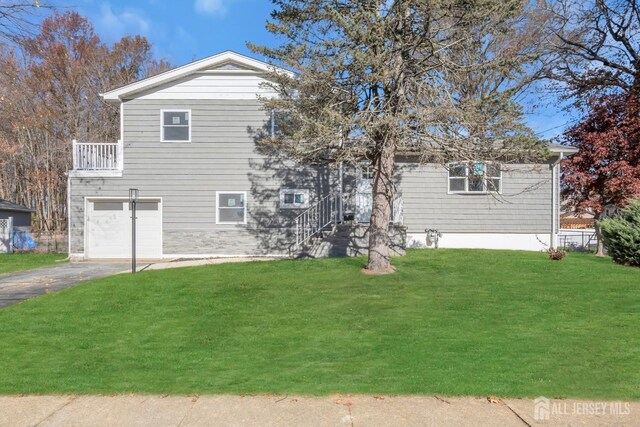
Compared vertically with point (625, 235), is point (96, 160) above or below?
above

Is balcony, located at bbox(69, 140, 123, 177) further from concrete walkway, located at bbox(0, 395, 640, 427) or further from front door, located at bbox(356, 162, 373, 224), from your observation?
concrete walkway, located at bbox(0, 395, 640, 427)

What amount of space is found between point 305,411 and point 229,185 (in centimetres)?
1168

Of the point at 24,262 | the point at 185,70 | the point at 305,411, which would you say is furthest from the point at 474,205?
the point at 24,262

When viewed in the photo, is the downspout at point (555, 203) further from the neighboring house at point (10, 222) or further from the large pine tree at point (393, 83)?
the neighboring house at point (10, 222)

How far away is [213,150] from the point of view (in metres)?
14.9

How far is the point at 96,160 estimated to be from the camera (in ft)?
49.0

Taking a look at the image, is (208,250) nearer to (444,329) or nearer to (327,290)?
(327,290)

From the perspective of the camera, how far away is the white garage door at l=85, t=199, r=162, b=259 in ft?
49.3

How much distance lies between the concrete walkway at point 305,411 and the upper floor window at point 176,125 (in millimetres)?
11734

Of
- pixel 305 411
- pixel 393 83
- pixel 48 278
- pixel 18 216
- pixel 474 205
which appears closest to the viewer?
pixel 305 411

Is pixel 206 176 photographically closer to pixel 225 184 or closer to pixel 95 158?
pixel 225 184

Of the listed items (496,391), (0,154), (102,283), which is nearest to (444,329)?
(496,391)

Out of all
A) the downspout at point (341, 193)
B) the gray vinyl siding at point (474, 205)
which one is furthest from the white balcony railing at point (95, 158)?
the gray vinyl siding at point (474, 205)

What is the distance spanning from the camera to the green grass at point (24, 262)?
1308 centimetres
